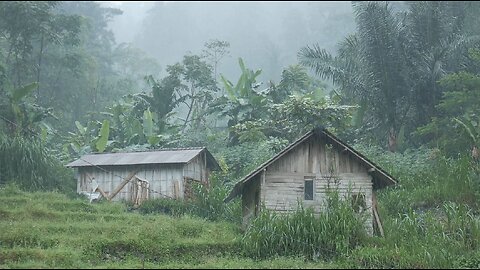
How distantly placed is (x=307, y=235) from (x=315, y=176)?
2520 millimetres

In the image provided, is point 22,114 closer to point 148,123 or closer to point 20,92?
point 20,92

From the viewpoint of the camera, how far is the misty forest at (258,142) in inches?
603

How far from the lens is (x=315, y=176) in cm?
1748

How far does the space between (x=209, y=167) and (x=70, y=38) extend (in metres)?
14.5

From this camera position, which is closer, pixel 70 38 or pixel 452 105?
pixel 452 105

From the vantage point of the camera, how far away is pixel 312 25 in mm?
72000

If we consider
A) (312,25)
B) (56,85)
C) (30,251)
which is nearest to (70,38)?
(56,85)

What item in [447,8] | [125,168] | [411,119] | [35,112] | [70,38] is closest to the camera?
[125,168]

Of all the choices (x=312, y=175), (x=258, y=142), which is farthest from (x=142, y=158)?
(x=312, y=175)

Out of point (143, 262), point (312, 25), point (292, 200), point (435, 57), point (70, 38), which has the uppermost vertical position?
point (312, 25)

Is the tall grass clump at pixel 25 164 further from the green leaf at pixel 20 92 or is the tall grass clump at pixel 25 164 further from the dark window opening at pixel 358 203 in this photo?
the dark window opening at pixel 358 203

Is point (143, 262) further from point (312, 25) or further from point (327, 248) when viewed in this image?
point (312, 25)

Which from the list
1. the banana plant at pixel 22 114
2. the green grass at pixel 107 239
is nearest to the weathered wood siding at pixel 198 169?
the green grass at pixel 107 239

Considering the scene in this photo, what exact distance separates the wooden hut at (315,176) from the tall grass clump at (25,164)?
367 inches
